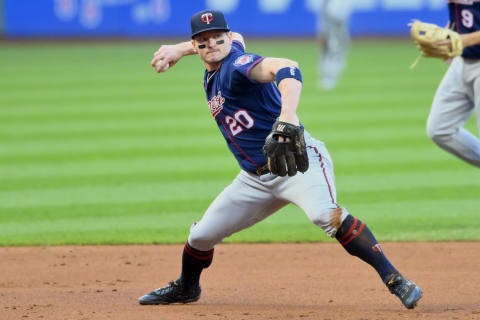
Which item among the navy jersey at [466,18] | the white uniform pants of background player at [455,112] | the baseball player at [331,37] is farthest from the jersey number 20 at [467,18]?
the baseball player at [331,37]

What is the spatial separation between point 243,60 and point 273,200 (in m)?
0.89

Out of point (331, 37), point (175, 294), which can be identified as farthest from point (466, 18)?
point (331, 37)

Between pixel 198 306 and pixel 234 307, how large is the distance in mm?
247

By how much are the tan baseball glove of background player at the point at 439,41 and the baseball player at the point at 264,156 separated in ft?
4.84

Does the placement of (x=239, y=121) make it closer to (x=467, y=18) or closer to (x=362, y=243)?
(x=362, y=243)

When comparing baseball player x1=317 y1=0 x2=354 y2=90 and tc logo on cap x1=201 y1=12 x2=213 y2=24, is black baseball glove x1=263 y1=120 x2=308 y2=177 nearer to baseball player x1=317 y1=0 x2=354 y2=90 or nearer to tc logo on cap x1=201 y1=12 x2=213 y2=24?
tc logo on cap x1=201 y1=12 x2=213 y2=24

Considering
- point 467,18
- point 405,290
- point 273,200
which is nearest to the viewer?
point 405,290

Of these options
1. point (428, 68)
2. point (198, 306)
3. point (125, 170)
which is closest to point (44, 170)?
point (125, 170)

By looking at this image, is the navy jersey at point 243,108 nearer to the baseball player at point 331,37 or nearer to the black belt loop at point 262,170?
the black belt loop at point 262,170

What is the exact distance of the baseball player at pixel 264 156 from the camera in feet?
14.4

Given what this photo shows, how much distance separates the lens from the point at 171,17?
26.1 meters

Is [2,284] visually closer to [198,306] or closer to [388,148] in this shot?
[198,306]

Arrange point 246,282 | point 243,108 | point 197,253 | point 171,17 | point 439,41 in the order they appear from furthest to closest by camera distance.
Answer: point 171,17 → point 439,41 → point 246,282 → point 197,253 → point 243,108

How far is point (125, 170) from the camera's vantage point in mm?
9859
